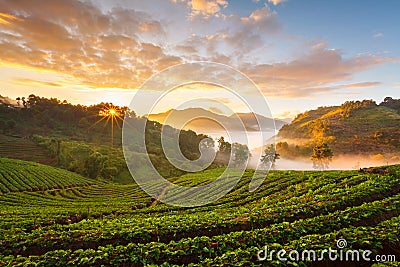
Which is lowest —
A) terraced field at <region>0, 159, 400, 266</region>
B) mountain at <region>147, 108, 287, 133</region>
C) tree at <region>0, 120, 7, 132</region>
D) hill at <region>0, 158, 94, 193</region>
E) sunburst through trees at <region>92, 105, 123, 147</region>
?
hill at <region>0, 158, 94, 193</region>

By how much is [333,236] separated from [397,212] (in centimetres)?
683

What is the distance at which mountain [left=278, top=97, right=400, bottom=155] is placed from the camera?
369 feet

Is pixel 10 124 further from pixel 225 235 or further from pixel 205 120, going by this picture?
pixel 225 235

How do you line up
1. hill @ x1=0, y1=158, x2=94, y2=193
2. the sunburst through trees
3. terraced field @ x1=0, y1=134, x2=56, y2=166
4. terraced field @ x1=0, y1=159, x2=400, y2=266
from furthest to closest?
the sunburst through trees
terraced field @ x1=0, y1=134, x2=56, y2=166
hill @ x1=0, y1=158, x2=94, y2=193
terraced field @ x1=0, y1=159, x2=400, y2=266

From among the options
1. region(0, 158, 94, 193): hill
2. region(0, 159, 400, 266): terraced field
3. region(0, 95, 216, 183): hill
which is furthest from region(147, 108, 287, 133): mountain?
region(0, 158, 94, 193): hill

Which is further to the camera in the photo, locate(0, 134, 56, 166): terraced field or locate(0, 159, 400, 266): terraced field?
locate(0, 134, 56, 166): terraced field

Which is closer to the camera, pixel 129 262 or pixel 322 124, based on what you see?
pixel 129 262

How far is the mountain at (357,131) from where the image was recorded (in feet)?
369

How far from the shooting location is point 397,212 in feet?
41.8

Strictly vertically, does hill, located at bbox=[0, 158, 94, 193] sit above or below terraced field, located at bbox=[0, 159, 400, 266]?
below

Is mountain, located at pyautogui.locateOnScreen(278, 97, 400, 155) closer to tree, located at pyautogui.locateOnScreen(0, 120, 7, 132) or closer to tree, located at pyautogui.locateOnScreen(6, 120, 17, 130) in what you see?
tree, located at pyautogui.locateOnScreen(6, 120, 17, 130)

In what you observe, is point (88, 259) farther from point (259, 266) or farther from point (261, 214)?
point (261, 214)

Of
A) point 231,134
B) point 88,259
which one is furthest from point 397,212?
point 88,259

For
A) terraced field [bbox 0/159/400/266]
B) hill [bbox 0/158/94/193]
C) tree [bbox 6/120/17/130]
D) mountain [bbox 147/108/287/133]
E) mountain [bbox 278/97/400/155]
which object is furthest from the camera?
mountain [bbox 278/97/400/155]
